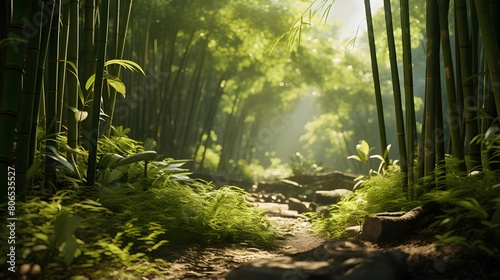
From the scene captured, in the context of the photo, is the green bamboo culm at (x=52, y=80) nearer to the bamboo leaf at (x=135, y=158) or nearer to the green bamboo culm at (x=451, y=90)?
the bamboo leaf at (x=135, y=158)

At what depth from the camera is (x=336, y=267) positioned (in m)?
1.63

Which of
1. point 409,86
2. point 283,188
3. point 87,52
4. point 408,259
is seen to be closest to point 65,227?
point 408,259

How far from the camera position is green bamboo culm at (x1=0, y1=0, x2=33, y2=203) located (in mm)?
1895

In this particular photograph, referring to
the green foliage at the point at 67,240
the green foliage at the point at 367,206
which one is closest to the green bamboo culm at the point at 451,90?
the green foliage at the point at 367,206

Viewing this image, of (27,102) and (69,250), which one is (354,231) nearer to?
(69,250)

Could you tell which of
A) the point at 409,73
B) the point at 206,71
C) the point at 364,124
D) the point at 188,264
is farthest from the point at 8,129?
the point at 364,124

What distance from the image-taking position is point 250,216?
3047 mm

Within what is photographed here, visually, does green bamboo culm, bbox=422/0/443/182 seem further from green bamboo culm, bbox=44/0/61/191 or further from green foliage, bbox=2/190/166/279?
green bamboo culm, bbox=44/0/61/191

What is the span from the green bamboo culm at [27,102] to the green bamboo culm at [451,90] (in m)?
2.08

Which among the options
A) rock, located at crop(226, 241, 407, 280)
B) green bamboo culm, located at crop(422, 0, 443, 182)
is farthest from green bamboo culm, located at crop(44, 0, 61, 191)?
green bamboo culm, located at crop(422, 0, 443, 182)

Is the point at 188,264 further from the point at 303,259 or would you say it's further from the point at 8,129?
the point at 8,129

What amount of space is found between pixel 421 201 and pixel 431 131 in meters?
0.41

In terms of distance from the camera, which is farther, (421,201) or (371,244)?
(421,201)

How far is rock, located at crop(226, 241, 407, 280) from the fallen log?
0.56 metres
